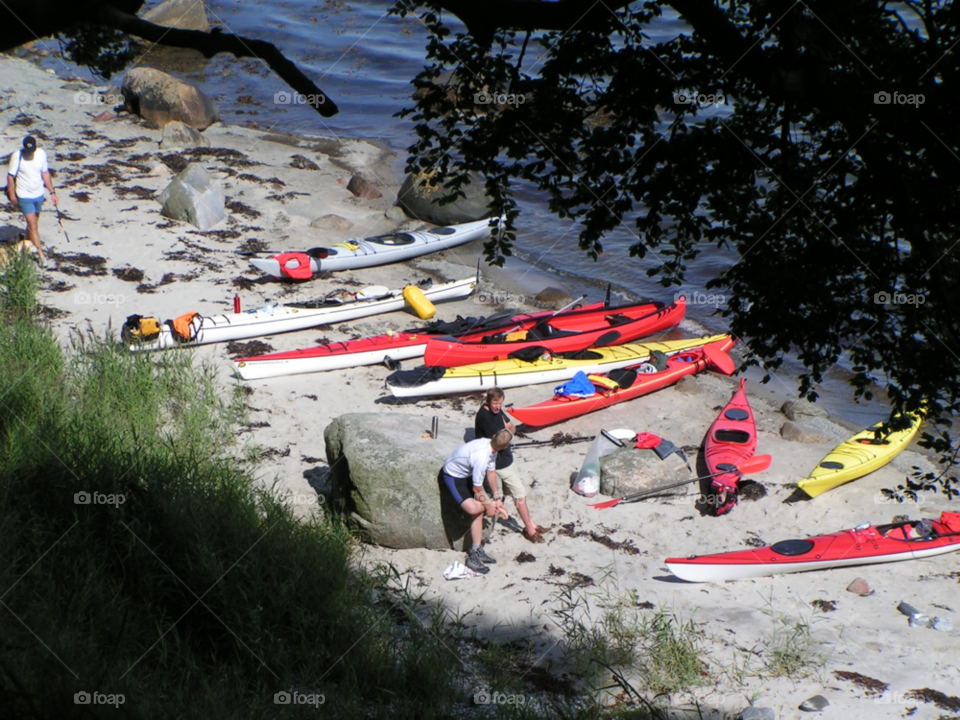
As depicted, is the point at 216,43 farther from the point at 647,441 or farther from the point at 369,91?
the point at 369,91

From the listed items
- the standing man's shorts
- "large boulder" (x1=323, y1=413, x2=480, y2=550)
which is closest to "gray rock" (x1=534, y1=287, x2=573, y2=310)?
the standing man's shorts

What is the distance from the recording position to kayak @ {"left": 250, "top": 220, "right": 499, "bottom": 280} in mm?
11664

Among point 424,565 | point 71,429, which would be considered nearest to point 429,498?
point 424,565

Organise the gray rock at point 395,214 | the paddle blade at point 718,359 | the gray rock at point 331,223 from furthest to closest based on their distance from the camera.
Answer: the gray rock at point 395,214 < the gray rock at point 331,223 < the paddle blade at point 718,359

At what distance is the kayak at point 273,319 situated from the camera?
368 inches

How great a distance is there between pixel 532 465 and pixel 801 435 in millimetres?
3149

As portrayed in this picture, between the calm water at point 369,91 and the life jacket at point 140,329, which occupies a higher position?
the calm water at point 369,91

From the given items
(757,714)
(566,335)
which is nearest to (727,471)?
(757,714)

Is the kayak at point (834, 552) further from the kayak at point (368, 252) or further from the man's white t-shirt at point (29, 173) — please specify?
the man's white t-shirt at point (29, 173)

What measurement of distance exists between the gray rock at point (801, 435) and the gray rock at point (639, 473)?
189 cm

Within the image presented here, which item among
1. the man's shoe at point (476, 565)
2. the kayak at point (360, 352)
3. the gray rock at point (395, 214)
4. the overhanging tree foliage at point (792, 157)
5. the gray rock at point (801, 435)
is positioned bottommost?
the man's shoe at point (476, 565)

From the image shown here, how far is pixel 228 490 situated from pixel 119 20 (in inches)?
149

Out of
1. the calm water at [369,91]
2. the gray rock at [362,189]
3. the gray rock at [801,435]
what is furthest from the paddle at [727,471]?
the gray rock at [362,189]

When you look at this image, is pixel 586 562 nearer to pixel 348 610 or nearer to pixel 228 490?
pixel 348 610
